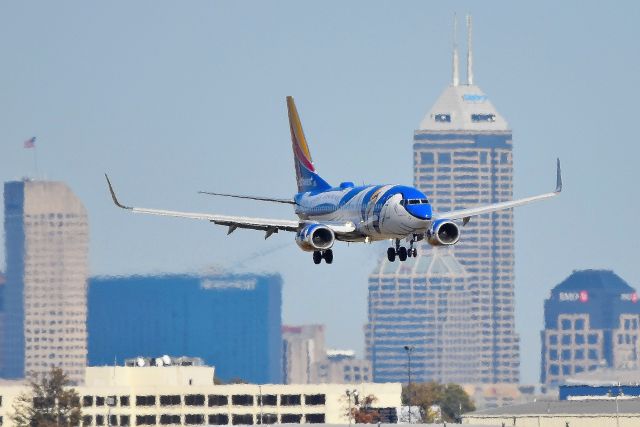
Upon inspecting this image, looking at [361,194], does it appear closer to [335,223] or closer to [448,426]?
[335,223]

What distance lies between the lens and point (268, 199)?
151m

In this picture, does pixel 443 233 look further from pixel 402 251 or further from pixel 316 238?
pixel 316 238

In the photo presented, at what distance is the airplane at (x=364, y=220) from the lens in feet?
468

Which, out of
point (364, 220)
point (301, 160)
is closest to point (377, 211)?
point (364, 220)

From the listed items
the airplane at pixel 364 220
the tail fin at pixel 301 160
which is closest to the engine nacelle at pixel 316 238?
the airplane at pixel 364 220

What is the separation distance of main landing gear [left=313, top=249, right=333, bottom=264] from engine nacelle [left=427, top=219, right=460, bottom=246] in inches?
296

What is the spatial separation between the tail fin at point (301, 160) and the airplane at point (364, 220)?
591cm

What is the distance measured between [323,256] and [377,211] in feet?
20.9

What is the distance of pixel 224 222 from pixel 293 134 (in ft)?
62.0

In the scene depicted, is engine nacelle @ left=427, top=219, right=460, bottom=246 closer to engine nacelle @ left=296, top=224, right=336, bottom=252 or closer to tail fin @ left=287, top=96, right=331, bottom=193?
engine nacelle @ left=296, top=224, right=336, bottom=252

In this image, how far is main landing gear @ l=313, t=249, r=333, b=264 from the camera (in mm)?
148000

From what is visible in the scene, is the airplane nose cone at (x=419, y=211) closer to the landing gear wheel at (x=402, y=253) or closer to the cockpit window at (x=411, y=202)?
the cockpit window at (x=411, y=202)

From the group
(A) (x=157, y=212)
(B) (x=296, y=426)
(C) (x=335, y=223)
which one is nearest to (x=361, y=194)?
(C) (x=335, y=223)

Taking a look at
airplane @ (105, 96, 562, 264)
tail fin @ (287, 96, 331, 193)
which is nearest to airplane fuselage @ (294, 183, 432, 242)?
airplane @ (105, 96, 562, 264)
